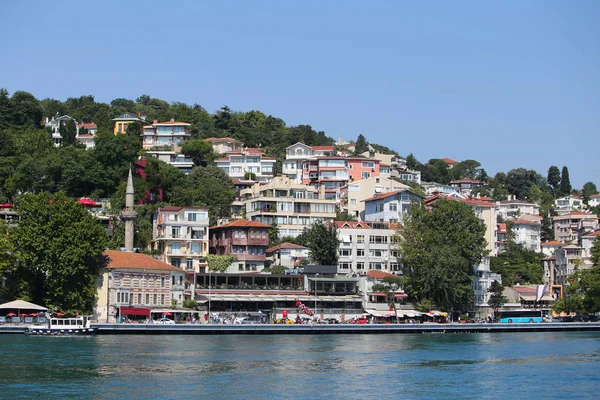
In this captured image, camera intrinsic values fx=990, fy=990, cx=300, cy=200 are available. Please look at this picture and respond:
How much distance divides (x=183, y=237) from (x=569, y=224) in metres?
77.1

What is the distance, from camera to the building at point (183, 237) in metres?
95.1

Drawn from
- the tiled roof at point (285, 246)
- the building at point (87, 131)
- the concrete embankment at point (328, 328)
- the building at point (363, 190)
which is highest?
the building at point (87, 131)

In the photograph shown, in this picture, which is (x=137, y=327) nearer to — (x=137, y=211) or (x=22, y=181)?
(x=137, y=211)

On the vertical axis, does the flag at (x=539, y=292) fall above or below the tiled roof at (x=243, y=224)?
below

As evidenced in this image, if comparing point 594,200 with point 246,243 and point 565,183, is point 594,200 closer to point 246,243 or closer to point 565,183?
point 565,183

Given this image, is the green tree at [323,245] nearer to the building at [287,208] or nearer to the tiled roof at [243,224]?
the tiled roof at [243,224]

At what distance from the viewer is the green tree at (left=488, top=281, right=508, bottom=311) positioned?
333ft

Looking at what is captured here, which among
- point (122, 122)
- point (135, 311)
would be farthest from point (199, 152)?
point (135, 311)

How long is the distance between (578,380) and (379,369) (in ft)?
33.7

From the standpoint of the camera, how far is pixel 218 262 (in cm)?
9475

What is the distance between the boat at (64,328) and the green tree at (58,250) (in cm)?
359

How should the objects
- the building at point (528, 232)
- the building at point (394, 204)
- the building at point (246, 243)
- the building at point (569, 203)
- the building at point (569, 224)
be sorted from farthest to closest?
the building at point (569, 203), the building at point (569, 224), the building at point (528, 232), the building at point (394, 204), the building at point (246, 243)

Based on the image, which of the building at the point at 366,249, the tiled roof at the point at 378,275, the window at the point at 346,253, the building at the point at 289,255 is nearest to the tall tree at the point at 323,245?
the building at the point at 289,255

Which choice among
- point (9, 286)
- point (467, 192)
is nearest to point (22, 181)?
point (9, 286)
